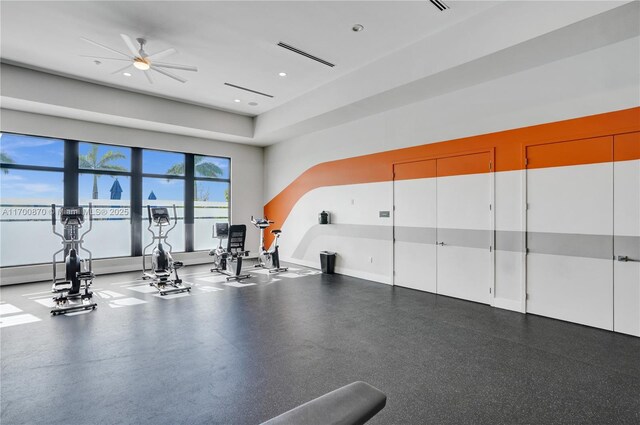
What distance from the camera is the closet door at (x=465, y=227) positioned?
5.15m

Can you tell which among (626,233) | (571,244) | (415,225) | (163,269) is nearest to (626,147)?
(626,233)

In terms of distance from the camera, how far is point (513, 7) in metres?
3.96

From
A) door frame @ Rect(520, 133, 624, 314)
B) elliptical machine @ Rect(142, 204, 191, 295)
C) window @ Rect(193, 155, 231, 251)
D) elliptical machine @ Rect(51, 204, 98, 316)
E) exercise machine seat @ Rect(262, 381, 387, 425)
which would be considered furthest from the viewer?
window @ Rect(193, 155, 231, 251)

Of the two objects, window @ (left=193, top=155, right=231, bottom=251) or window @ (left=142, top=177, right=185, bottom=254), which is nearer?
window @ (left=142, top=177, right=185, bottom=254)

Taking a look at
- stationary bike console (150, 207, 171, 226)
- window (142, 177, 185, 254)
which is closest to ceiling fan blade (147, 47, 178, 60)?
stationary bike console (150, 207, 171, 226)

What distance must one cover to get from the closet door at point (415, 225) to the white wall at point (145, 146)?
5.22 metres

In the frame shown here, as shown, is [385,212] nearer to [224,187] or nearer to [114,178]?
[224,187]

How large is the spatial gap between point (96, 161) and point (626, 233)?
32.7 feet

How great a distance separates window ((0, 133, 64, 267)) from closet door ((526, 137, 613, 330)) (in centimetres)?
937

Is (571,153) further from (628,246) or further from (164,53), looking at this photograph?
(164,53)

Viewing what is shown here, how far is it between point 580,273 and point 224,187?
8615 mm

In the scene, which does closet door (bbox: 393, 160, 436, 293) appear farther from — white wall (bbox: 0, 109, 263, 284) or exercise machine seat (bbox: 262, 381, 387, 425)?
white wall (bbox: 0, 109, 263, 284)

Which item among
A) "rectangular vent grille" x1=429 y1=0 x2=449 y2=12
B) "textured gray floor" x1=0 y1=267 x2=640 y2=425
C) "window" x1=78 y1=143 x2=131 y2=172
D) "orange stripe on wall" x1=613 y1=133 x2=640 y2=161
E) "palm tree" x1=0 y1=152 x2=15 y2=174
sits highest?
"rectangular vent grille" x1=429 y1=0 x2=449 y2=12

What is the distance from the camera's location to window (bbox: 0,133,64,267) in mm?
6578
